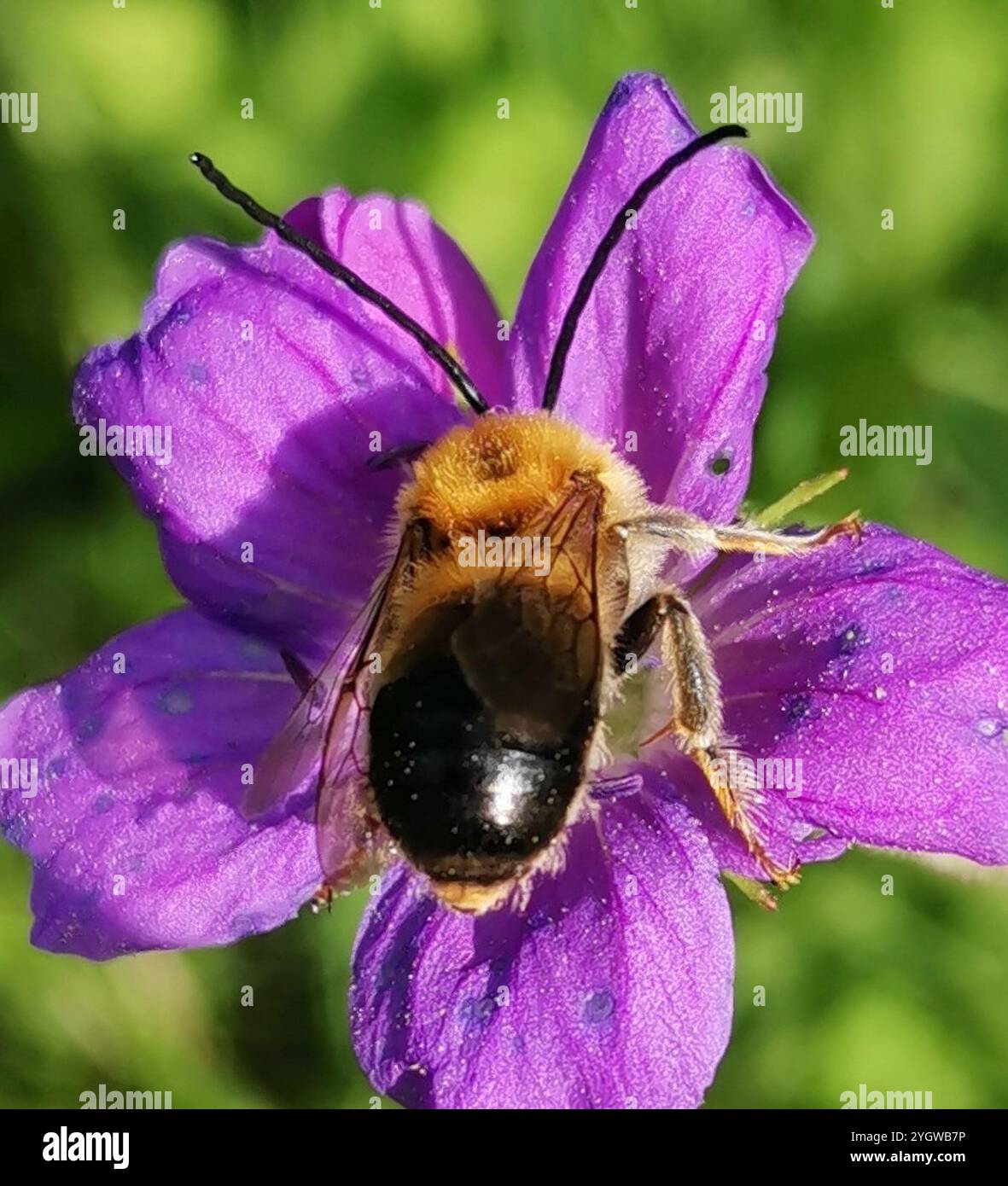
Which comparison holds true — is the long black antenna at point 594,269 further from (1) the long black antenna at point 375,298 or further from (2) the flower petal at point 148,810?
(2) the flower petal at point 148,810

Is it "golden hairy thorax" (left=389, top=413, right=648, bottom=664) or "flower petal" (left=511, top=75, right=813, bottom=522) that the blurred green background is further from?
"golden hairy thorax" (left=389, top=413, right=648, bottom=664)

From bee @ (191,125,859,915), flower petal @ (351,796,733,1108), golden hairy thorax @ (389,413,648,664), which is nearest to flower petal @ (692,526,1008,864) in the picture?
bee @ (191,125,859,915)

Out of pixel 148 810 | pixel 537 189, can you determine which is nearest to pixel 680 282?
pixel 148 810

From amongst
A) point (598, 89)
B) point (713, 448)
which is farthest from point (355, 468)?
point (598, 89)

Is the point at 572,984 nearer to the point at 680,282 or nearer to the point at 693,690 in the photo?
the point at 693,690

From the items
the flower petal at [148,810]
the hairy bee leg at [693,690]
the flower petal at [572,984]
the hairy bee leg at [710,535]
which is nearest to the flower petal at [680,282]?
the hairy bee leg at [710,535]
